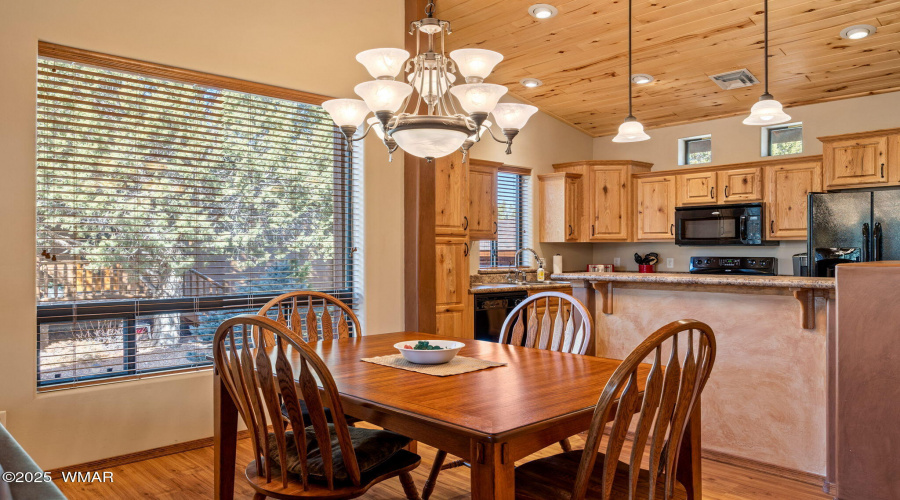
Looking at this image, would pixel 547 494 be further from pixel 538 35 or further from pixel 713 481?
pixel 538 35

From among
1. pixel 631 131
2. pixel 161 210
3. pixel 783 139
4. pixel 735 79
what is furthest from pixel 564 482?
pixel 783 139

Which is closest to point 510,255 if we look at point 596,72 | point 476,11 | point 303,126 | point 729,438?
point 596,72

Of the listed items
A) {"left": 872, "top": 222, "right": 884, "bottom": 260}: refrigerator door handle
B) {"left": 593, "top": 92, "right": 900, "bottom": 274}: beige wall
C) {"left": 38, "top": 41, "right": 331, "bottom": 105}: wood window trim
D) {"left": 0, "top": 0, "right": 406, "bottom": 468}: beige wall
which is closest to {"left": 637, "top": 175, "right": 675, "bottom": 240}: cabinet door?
{"left": 593, "top": 92, "right": 900, "bottom": 274}: beige wall

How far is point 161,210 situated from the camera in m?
3.20

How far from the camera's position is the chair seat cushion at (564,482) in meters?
1.61

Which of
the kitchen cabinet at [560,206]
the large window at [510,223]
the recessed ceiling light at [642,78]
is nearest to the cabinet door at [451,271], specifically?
the large window at [510,223]

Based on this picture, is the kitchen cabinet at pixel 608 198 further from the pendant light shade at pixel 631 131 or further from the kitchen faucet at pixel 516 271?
the pendant light shade at pixel 631 131

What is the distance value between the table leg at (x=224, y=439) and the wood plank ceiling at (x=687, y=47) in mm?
3202

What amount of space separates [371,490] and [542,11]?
10.5 ft

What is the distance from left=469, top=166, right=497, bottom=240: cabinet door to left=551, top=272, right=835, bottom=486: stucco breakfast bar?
84.5 inches

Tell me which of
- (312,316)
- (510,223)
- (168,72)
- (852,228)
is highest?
(168,72)

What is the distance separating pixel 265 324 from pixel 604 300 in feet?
7.55

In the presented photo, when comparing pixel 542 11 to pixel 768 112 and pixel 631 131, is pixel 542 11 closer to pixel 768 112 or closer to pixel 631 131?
pixel 631 131

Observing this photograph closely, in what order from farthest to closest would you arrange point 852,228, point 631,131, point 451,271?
point 451,271 → point 852,228 → point 631,131
